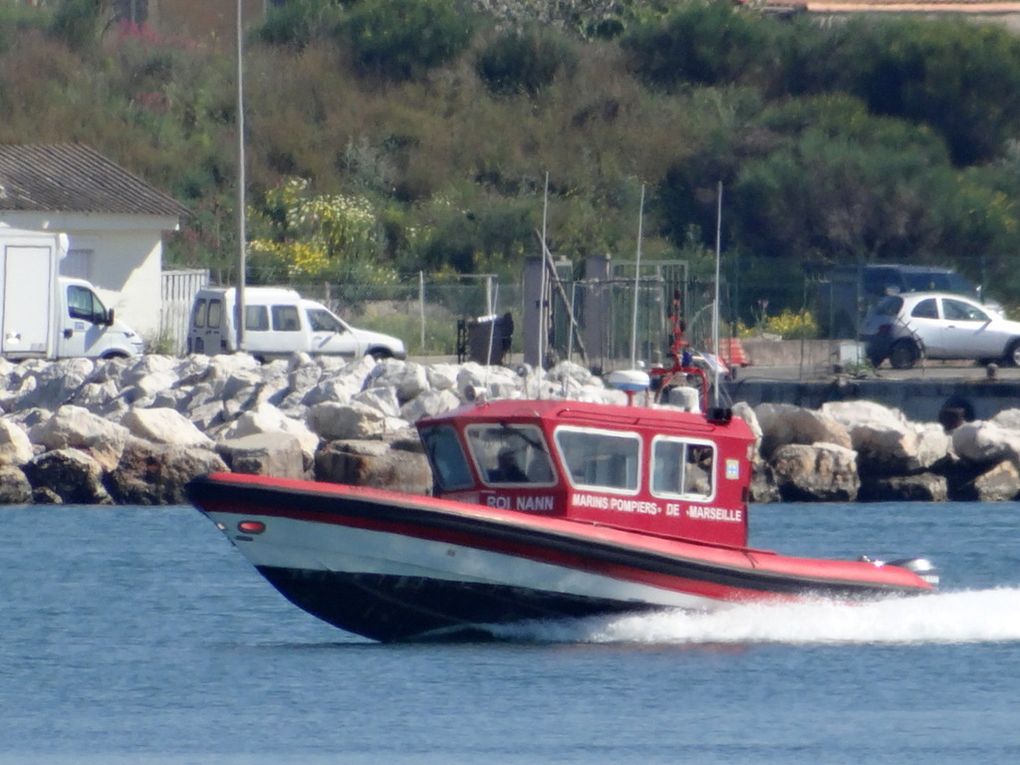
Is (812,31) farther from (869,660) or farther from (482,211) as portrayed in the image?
(869,660)

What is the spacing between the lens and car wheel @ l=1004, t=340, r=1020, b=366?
111 ft

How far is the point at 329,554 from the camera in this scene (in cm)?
1453

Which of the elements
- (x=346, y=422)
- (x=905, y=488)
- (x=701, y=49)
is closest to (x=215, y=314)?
(x=346, y=422)

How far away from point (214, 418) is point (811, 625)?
1456 centimetres

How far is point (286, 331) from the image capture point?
3553 centimetres

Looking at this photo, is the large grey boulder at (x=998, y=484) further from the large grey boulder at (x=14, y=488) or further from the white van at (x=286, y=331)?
the large grey boulder at (x=14, y=488)

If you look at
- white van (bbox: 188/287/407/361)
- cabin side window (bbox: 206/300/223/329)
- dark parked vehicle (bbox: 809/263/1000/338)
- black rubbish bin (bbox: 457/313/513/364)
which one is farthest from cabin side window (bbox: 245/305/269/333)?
dark parked vehicle (bbox: 809/263/1000/338)

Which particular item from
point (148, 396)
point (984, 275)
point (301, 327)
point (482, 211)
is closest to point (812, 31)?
point (482, 211)

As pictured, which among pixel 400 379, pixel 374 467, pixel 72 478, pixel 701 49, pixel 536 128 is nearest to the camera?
pixel 374 467

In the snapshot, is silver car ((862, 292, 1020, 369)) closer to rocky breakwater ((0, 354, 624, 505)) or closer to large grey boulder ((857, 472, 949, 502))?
large grey boulder ((857, 472, 949, 502))

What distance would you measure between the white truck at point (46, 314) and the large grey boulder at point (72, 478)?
8511 mm

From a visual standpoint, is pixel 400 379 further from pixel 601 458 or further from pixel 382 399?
pixel 601 458

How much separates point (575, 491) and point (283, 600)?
4.87 m

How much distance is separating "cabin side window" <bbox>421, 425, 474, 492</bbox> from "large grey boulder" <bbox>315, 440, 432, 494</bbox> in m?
9.06
